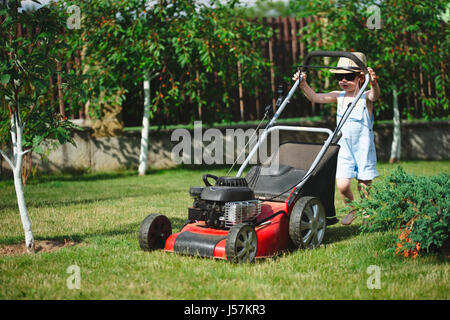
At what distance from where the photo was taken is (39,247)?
15.5ft

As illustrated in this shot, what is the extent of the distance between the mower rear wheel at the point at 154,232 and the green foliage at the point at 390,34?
6322 mm

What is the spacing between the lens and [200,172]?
33.6ft

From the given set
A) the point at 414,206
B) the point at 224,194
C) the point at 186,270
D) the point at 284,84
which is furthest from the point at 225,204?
the point at 284,84

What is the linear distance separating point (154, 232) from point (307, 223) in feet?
4.01

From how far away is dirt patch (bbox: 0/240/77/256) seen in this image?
4.65 m

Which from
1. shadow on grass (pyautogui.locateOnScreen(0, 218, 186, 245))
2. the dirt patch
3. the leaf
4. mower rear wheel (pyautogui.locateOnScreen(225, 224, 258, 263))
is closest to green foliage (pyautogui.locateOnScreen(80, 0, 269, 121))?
shadow on grass (pyautogui.locateOnScreen(0, 218, 186, 245))

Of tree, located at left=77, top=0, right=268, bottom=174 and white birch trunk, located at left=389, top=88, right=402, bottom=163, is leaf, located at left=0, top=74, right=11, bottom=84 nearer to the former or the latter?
tree, located at left=77, top=0, right=268, bottom=174

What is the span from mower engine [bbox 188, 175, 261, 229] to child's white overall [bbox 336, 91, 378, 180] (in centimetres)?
149

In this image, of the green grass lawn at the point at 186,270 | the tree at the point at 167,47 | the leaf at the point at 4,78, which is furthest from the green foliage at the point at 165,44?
the leaf at the point at 4,78

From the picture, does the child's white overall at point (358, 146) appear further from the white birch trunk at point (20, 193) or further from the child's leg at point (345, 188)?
the white birch trunk at point (20, 193)

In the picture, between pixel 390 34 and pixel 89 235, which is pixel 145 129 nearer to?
pixel 390 34

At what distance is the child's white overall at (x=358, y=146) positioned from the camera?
5.48 m

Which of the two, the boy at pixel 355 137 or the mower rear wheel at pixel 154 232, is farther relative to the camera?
the boy at pixel 355 137
